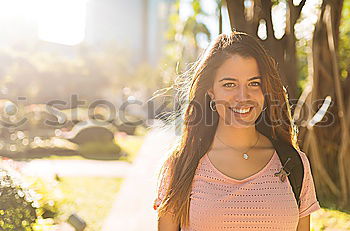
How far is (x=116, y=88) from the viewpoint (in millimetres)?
43406

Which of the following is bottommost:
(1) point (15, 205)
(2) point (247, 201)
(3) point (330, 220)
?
(3) point (330, 220)

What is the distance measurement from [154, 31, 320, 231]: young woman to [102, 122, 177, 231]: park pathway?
1.24 meters

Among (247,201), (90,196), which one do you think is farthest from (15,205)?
(90,196)

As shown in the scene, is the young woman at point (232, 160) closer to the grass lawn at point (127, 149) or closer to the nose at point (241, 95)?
the nose at point (241, 95)

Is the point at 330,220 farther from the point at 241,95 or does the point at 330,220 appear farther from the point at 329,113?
the point at 241,95

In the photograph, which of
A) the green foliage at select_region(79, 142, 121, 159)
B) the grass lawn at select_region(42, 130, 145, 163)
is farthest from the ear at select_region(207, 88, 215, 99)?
the green foliage at select_region(79, 142, 121, 159)

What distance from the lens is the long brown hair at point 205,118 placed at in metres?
2.09

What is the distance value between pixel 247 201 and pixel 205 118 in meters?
0.44

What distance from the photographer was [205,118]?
2.30 metres

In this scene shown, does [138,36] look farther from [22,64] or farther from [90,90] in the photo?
[22,64]

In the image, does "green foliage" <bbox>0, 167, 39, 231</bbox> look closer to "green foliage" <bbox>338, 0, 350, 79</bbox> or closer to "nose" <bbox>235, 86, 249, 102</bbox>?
"nose" <bbox>235, 86, 249, 102</bbox>

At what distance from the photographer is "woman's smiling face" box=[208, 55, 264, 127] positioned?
2104 millimetres

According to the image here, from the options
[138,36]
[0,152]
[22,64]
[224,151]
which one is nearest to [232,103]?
[224,151]

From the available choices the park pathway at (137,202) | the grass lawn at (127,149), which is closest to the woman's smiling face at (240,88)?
the park pathway at (137,202)
